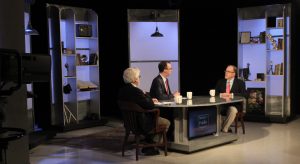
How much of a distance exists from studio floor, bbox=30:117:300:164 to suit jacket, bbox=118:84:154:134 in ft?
1.60

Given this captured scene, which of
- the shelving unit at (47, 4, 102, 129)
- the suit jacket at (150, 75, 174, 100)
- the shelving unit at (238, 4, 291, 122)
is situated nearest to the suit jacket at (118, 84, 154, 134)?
the suit jacket at (150, 75, 174, 100)

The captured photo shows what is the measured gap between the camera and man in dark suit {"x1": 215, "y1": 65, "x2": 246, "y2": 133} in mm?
6621

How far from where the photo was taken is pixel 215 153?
5.57 m

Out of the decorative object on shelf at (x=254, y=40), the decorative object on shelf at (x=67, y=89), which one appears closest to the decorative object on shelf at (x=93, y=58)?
the decorative object on shelf at (x=67, y=89)

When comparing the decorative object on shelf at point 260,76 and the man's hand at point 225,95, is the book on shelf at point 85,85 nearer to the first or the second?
the man's hand at point 225,95

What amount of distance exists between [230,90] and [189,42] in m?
2.81

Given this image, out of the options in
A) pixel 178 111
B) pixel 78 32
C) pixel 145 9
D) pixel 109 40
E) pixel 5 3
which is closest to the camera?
pixel 5 3

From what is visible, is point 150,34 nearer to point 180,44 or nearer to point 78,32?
point 180,44

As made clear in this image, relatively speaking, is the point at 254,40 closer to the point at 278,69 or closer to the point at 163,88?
the point at 278,69

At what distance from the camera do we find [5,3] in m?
3.47

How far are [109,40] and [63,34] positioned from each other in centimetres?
152

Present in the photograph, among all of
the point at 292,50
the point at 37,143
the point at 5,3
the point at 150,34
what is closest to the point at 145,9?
the point at 150,34

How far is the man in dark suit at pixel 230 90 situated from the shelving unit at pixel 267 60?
64.8 inches

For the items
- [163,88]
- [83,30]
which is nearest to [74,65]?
[83,30]
